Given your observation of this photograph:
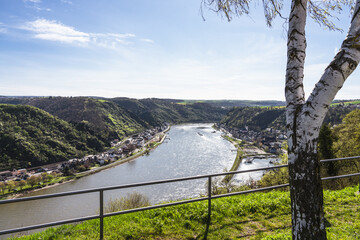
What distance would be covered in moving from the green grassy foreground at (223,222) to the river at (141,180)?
21.0 m

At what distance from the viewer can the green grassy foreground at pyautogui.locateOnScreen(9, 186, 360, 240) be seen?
334 cm

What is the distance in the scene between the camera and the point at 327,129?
18.2 m

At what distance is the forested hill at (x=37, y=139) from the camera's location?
197 feet

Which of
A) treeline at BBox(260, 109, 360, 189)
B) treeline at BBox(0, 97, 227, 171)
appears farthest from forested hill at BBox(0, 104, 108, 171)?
treeline at BBox(260, 109, 360, 189)

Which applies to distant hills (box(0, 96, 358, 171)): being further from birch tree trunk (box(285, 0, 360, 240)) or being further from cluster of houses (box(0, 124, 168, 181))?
birch tree trunk (box(285, 0, 360, 240))

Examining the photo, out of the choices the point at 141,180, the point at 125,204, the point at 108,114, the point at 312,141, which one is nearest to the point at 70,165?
the point at 141,180

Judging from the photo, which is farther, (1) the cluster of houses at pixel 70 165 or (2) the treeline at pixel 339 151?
(1) the cluster of houses at pixel 70 165

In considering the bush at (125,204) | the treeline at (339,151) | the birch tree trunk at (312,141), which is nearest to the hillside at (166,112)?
the treeline at (339,151)

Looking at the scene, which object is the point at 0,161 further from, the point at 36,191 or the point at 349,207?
the point at 349,207

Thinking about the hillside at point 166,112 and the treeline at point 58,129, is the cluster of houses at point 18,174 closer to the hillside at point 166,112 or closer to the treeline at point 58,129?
the treeline at point 58,129

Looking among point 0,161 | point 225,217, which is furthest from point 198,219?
point 0,161

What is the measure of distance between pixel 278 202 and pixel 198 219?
179 cm

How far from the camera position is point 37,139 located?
226 ft

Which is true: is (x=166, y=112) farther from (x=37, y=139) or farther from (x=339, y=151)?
(x=339, y=151)
